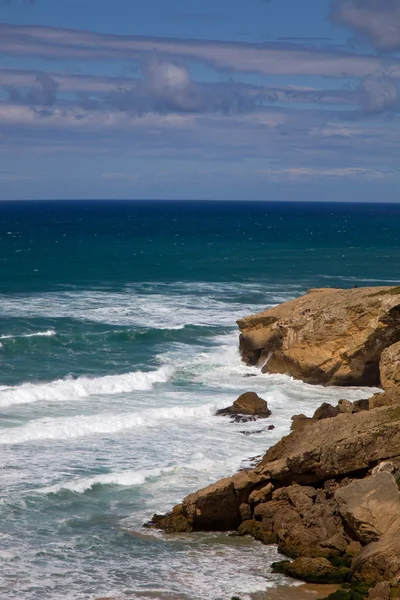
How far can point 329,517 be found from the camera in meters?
25.6

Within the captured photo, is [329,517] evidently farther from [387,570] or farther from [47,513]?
[47,513]

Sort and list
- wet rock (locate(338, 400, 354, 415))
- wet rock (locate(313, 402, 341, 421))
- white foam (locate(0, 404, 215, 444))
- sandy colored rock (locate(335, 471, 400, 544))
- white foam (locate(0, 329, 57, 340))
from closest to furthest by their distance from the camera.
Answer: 1. sandy colored rock (locate(335, 471, 400, 544))
2. wet rock (locate(338, 400, 354, 415))
3. wet rock (locate(313, 402, 341, 421))
4. white foam (locate(0, 404, 215, 444))
5. white foam (locate(0, 329, 57, 340))

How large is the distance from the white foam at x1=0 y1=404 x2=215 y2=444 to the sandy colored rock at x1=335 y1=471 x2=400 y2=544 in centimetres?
1354

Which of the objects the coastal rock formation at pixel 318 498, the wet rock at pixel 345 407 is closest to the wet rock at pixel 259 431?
the wet rock at pixel 345 407

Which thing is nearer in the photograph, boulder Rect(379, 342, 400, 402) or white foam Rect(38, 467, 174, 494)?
white foam Rect(38, 467, 174, 494)

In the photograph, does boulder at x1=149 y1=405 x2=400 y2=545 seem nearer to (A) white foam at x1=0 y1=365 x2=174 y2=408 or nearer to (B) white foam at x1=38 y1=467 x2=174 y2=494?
(B) white foam at x1=38 y1=467 x2=174 y2=494

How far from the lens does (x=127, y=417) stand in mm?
37812

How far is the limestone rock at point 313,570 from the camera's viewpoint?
23250 mm

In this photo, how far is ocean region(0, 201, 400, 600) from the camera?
2427 cm

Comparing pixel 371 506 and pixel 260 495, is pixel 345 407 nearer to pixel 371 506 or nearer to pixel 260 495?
pixel 260 495

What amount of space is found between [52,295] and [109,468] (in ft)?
135

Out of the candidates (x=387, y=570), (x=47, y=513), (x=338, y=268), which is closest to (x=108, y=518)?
(x=47, y=513)

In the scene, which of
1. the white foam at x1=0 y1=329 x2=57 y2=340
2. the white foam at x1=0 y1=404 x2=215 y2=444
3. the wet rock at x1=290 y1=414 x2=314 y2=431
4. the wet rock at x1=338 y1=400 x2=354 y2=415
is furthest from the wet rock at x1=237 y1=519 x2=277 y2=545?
the white foam at x1=0 y1=329 x2=57 y2=340

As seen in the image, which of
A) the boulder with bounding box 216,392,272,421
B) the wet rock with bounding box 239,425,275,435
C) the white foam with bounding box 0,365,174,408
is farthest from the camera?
the white foam with bounding box 0,365,174,408
